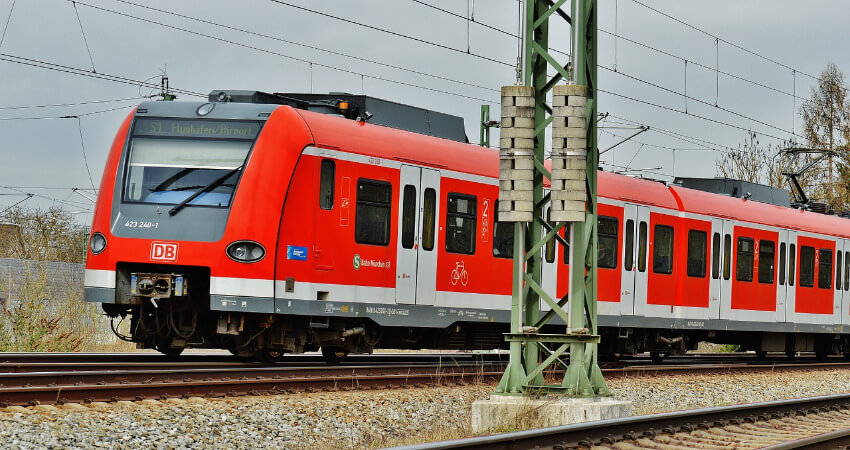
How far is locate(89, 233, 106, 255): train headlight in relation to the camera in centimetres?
1470

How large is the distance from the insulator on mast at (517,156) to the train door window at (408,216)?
4715mm

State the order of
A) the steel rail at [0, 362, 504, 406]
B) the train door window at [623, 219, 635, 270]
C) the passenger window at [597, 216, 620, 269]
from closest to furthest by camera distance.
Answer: the steel rail at [0, 362, 504, 406], the passenger window at [597, 216, 620, 269], the train door window at [623, 219, 635, 270]

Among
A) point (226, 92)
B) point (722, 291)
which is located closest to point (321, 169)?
point (226, 92)

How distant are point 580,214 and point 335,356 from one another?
6973 mm

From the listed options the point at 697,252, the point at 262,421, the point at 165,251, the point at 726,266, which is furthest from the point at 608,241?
the point at 262,421

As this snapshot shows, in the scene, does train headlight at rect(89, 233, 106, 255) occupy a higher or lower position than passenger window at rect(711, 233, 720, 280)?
lower

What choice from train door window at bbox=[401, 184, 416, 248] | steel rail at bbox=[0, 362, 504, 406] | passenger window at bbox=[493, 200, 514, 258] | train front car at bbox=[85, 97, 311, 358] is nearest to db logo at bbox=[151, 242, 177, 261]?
Answer: train front car at bbox=[85, 97, 311, 358]

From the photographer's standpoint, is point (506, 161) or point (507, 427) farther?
point (506, 161)

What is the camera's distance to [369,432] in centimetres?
1088

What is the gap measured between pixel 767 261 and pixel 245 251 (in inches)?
537

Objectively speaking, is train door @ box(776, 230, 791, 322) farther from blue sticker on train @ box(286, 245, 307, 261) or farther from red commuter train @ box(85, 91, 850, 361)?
blue sticker on train @ box(286, 245, 307, 261)

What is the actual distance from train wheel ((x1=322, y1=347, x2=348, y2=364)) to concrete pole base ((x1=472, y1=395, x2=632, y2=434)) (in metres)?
6.11

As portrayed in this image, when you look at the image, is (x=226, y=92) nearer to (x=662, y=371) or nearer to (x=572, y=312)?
(x=572, y=312)

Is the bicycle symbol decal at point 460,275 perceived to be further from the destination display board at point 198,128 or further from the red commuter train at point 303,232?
the destination display board at point 198,128
